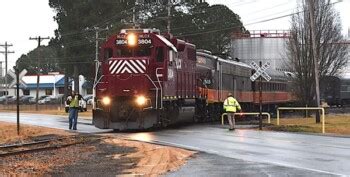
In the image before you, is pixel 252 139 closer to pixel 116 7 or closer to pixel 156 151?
pixel 156 151

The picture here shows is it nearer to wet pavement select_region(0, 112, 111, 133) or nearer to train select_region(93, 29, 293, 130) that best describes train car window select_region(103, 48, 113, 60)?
train select_region(93, 29, 293, 130)

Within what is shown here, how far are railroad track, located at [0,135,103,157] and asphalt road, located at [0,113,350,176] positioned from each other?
7.11 ft

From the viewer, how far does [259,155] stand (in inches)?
616

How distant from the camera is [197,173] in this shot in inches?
482

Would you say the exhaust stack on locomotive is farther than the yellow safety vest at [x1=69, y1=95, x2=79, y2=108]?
No

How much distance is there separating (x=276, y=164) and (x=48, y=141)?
9.65 metres

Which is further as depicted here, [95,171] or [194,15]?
[194,15]

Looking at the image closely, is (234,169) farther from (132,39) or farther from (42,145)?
(132,39)

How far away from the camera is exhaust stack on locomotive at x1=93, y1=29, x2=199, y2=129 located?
79.3 ft

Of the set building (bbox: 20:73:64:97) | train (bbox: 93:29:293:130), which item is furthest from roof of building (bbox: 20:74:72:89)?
train (bbox: 93:29:293:130)

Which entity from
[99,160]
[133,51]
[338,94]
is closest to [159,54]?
[133,51]

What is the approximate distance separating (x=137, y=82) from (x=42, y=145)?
655 centimetres

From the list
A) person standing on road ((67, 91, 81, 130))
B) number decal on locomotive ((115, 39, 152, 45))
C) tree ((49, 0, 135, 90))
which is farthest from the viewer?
tree ((49, 0, 135, 90))

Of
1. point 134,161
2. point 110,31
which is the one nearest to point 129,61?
point 134,161
